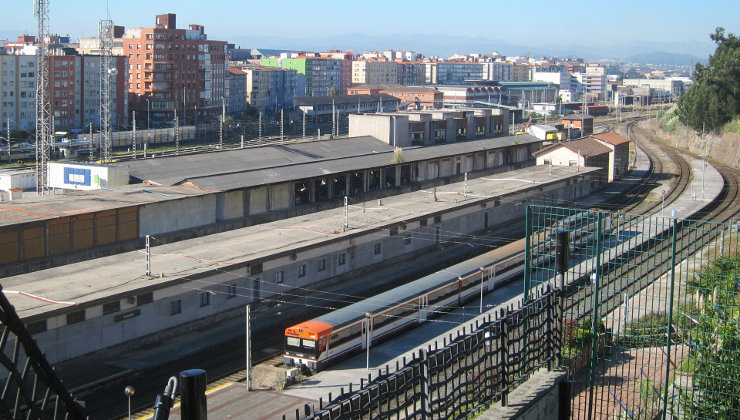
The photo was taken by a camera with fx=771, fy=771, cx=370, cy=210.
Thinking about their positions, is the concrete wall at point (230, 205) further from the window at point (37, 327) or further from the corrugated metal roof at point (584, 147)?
the corrugated metal roof at point (584, 147)

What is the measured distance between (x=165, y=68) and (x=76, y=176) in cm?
4057

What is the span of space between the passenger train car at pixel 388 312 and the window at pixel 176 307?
2.80 m

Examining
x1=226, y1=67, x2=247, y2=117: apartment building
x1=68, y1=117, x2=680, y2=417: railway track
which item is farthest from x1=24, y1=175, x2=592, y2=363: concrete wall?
x1=226, y1=67, x2=247, y2=117: apartment building

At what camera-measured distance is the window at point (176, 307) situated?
15352mm

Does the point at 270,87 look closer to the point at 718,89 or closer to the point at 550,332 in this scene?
the point at 718,89

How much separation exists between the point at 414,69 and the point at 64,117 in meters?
75.3

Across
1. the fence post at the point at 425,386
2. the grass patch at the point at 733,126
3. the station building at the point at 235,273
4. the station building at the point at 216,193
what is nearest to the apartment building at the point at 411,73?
the grass patch at the point at 733,126

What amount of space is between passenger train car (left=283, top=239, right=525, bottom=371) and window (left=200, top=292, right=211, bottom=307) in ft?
9.33

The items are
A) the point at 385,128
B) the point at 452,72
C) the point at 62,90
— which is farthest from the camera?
the point at 452,72

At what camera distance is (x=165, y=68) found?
6225 cm

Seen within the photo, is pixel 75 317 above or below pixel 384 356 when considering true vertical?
above

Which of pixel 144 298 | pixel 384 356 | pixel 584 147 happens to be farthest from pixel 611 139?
pixel 144 298

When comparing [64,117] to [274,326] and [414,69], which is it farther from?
[414,69]

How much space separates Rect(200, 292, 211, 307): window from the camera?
16.0 meters
